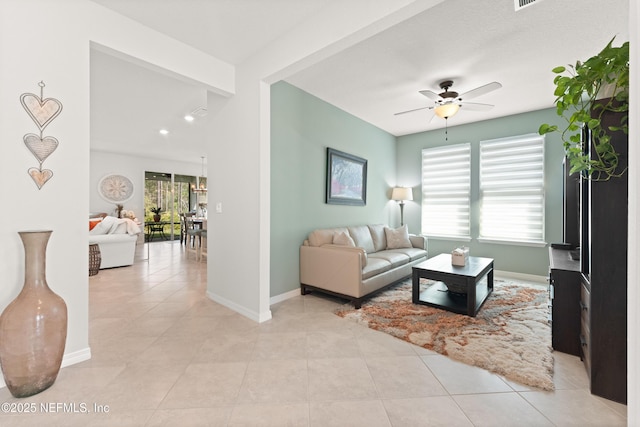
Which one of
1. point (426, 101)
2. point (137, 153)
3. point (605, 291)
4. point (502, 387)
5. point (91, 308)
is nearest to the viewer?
point (605, 291)

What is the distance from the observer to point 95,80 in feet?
11.2

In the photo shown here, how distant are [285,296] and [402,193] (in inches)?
129

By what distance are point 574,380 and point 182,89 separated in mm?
4886

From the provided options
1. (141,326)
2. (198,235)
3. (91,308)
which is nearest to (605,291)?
(141,326)

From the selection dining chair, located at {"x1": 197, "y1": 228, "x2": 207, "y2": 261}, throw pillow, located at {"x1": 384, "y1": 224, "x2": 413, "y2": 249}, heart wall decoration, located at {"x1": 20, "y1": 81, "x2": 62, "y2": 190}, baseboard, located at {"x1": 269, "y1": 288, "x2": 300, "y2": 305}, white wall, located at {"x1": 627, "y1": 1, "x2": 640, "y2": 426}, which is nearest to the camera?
white wall, located at {"x1": 627, "y1": 1, "x2": 640, "y2": 426}

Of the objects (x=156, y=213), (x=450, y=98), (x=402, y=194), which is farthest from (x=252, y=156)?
(x=156, y=213)

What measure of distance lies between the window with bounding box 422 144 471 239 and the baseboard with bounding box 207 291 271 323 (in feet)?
12.9

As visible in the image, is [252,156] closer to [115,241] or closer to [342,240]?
[342,240]

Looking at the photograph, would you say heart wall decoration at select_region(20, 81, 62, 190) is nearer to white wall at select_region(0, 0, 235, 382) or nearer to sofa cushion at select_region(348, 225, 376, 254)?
white wall at select_region(0, 0, 235, 382)

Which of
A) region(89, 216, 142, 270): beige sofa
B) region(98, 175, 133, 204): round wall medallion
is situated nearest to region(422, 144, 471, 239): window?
region(89, 216, 142, 270): beige sofa

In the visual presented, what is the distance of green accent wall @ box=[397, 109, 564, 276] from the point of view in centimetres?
425

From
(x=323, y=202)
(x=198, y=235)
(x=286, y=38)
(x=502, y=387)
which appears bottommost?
(x=502, y=387)

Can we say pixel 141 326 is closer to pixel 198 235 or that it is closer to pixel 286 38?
pixel 286 38

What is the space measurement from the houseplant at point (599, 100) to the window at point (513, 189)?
129 inches
